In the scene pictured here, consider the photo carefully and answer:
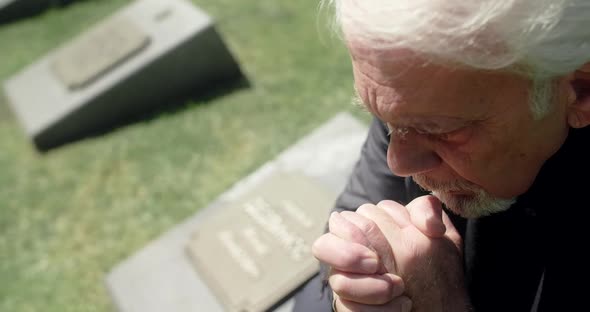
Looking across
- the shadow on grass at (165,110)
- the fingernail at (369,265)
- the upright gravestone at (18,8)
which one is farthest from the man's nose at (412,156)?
the upright gravestone at (18,8)

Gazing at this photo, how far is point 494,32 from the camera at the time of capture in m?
1.12

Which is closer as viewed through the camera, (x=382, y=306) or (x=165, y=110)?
(x=382, y=306)

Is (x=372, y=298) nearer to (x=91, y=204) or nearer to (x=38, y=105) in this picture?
(x=91, y=204)

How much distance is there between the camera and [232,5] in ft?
22.2

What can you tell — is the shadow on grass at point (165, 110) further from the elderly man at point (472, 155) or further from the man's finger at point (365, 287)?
the man's finger at point (365, 287)

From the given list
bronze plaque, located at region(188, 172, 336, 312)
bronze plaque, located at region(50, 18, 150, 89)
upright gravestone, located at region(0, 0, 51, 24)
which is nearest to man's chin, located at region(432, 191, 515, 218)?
bronze plaque, located at region(188, 172, 336, 312)

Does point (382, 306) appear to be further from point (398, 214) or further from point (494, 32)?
point (494, 32)

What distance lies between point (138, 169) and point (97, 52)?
1.41m

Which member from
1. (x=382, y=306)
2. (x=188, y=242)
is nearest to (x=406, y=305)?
(x=382, y=306)

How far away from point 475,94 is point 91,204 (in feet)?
11.8

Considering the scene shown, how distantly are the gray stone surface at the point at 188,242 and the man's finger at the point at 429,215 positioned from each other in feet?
4.33

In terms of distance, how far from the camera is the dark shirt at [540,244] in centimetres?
146

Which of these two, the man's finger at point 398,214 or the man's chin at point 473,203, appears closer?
the man's chin at point 473,203

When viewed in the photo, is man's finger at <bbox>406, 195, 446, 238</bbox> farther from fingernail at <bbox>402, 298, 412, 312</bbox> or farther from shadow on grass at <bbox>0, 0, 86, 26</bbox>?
shadow on grass at <bbox>0, 0, 86, 26</bbox>
